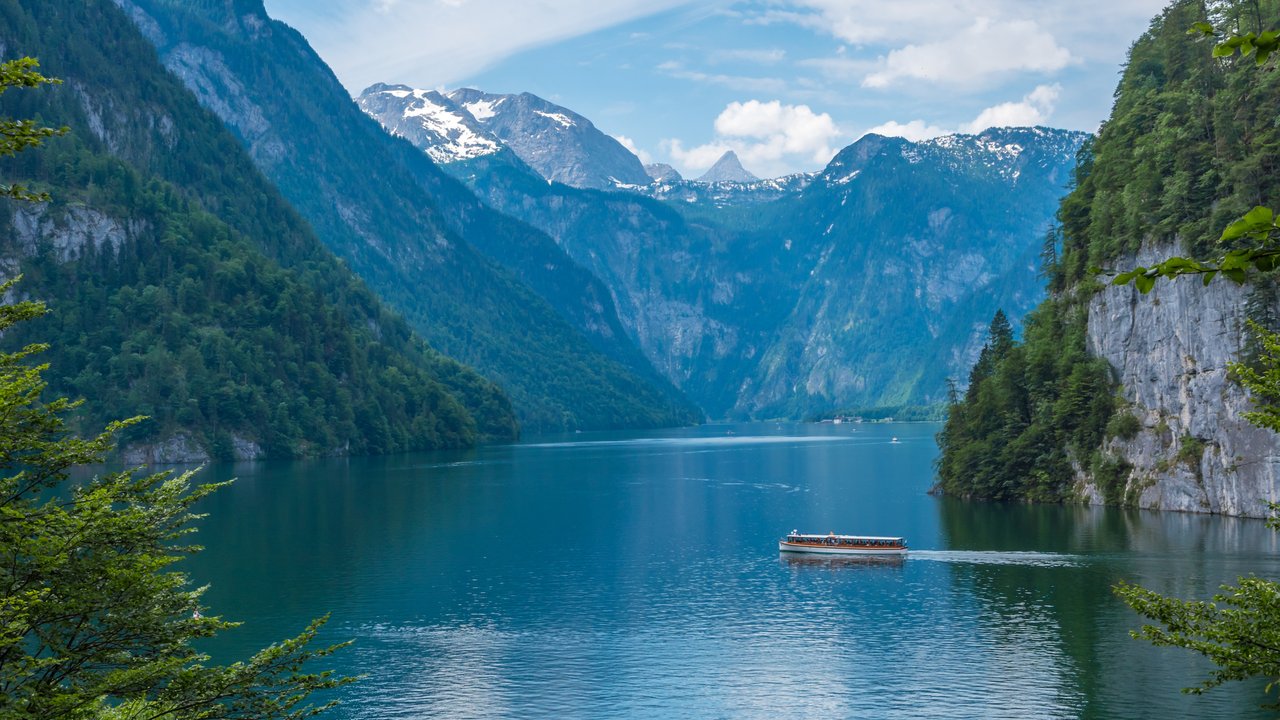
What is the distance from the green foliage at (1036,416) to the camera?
145000 mm

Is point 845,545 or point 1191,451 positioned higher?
point 1191,451

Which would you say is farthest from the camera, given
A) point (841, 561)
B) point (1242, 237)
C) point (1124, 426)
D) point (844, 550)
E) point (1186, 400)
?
point (1124, 426)

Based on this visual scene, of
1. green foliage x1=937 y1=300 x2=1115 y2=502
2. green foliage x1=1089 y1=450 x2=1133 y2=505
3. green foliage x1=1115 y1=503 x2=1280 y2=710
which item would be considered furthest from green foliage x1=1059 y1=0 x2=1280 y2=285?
green foliage x1=1115 y1=503 x2=1280 y2=710

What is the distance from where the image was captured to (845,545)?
11912cm

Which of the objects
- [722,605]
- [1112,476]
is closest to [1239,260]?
[722,605]

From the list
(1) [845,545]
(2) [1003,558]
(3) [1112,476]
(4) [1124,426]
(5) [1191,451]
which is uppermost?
(4) [1124,426]

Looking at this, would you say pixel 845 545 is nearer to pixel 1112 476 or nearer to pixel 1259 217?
pixel 1112 476

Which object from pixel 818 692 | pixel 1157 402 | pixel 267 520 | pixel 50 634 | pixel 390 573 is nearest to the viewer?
pixel 50 634

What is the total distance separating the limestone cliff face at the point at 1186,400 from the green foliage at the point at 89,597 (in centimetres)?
11526

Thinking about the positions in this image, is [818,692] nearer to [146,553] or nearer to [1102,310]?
[146,553]

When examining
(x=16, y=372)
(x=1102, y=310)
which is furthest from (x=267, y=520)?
(x=16, y=372)

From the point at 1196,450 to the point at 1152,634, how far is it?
4424 inches

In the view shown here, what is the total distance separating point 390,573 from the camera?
110 metres

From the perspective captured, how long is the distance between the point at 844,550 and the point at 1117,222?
61.5 metres
